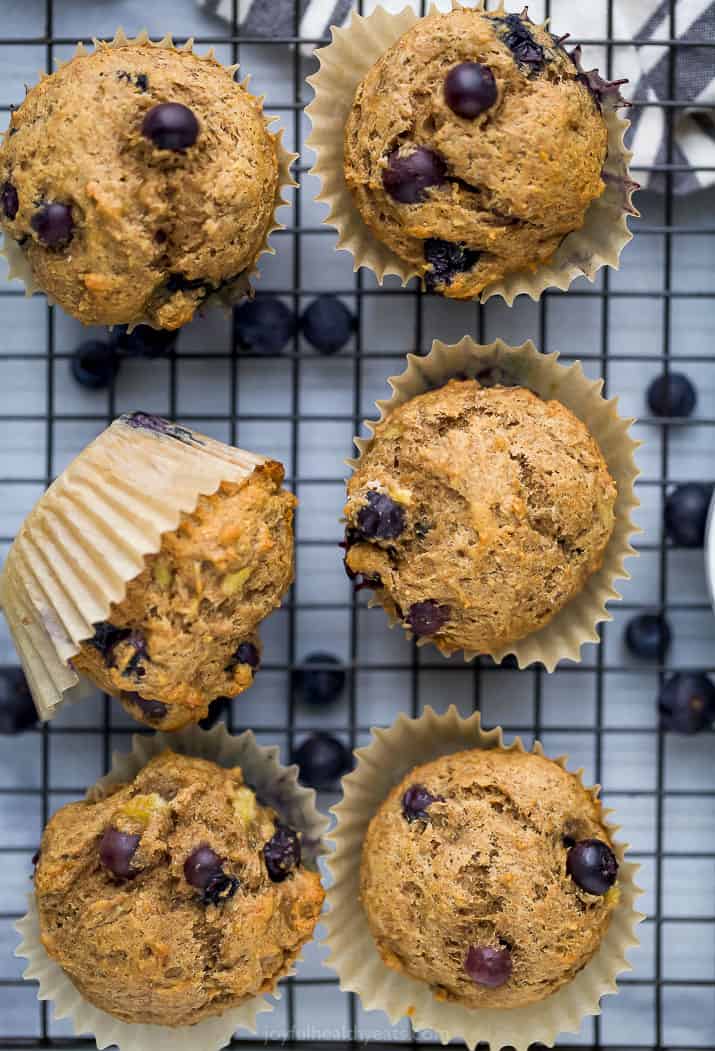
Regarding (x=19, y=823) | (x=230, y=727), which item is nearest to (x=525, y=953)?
(x=230, y=727)

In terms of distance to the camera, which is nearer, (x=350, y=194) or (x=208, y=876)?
(x=208, y=876)

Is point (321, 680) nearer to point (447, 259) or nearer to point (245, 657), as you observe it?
point (245, 657)

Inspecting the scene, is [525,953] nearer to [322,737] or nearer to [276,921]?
[276,921]

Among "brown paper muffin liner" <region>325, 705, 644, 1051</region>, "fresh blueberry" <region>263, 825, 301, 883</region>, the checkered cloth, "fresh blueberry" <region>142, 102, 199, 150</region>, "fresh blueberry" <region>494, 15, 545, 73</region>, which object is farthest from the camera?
the checkered cloth

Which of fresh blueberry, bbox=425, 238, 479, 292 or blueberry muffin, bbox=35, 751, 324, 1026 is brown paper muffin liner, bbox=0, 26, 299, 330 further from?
blueberry muffin, bbox=35, 751, 324, 1026

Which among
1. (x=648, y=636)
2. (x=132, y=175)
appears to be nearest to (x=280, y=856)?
(x=648, y=636)

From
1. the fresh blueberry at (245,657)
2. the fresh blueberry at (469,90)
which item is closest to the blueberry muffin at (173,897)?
the fresh blueberry at (245,657)

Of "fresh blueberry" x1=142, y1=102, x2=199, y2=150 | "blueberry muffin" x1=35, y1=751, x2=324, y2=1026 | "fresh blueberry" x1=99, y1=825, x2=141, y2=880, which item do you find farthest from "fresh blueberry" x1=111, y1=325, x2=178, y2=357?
"fresh blueberry" x1=99, y1=825, x2=141, y2=880
